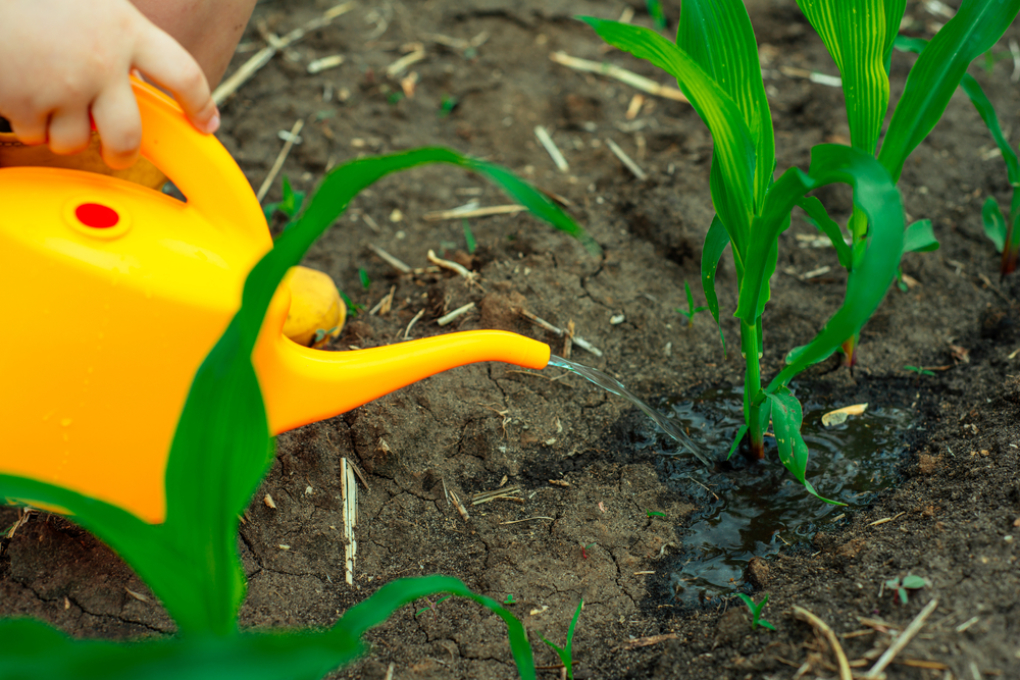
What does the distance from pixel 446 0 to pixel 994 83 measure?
1653 millimetres

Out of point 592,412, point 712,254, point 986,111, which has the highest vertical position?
point 986,111

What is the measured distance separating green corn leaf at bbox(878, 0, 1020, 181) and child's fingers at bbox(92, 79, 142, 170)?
1063mm

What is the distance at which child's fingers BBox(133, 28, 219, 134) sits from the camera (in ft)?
3.09

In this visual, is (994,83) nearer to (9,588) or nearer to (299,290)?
(299,290)

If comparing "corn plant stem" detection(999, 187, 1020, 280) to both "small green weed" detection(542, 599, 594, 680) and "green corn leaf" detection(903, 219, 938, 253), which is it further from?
"small green weed" detection(542, 599, 594, 680)

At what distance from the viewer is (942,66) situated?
1.13 meters

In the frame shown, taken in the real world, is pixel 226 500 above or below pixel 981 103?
below

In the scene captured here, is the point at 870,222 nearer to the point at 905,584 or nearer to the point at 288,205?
the point at 905,584

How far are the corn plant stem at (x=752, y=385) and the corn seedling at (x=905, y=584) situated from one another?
31cm

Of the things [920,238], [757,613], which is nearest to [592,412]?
[757,613]

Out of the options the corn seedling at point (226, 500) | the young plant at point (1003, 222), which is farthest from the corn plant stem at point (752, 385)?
the young plant at point (1003, 222)

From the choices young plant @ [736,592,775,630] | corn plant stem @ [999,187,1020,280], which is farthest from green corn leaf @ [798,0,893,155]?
young plant @ [736,592,775,630]

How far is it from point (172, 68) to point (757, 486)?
1081mm

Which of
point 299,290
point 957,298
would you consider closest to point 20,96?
point 299,290
